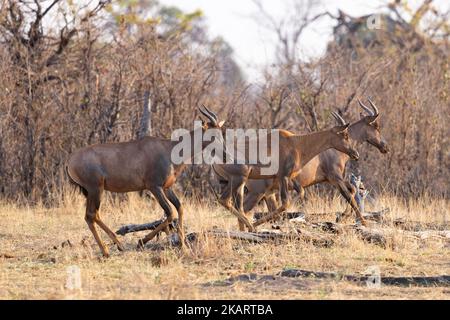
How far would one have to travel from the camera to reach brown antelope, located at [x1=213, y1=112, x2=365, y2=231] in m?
12.9

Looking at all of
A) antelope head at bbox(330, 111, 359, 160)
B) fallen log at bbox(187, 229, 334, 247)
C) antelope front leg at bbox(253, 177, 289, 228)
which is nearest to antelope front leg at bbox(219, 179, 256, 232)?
antelope front leg at bbox(253, 177, 289, 228)

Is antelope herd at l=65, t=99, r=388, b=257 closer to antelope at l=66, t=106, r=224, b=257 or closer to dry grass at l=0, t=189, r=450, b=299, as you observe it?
antelope at l=66, t=106, r=224, b=257

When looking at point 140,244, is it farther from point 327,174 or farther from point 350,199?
point 327,174

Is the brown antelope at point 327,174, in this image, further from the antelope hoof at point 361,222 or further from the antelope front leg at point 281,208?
the antelope front leg at point 281,208

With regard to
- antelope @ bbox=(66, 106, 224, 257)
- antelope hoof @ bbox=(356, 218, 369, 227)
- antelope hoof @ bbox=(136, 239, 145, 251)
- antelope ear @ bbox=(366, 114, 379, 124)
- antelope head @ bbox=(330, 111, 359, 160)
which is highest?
antelope ear @ bbox=(366, 114, 379, 124)

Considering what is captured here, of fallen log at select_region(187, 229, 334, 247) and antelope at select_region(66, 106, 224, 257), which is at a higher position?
antelope at select_region(66, 106, 224, 257)

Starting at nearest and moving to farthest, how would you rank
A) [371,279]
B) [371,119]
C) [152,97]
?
[371,279]
[371,119]
[152,97]

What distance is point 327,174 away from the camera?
1430 centimetres

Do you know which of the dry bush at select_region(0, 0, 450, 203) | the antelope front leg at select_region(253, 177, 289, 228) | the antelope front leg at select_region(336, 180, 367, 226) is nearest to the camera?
the antelope front leg at select_region(253, 177, 289, 228)

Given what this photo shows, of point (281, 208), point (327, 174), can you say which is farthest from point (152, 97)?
point (281, 208)

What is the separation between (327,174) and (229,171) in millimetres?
2025
